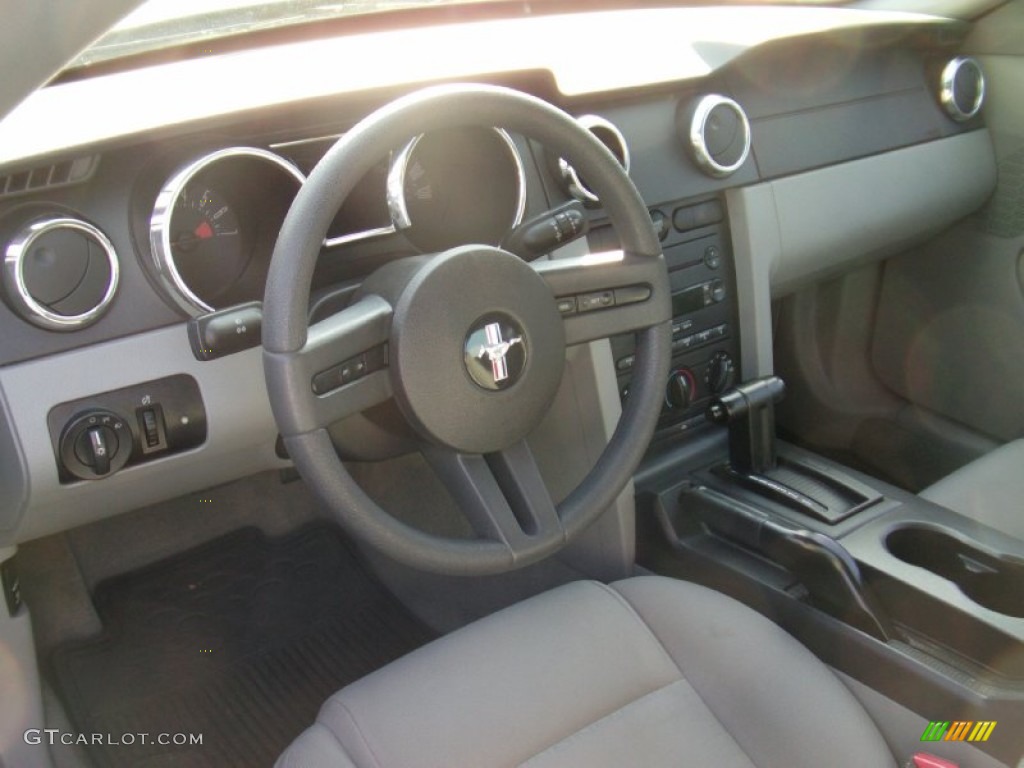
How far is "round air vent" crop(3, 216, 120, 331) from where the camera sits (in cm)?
121

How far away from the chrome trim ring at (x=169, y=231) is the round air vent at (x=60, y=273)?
0.06 meters

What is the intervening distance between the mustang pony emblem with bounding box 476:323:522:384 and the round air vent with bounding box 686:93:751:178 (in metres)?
0.75

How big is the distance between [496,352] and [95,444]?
51cm

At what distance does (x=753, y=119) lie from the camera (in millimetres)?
A: 1952

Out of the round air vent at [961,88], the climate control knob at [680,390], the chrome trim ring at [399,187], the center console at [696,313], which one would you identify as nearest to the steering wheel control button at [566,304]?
the chrome trim ring at [399,187]

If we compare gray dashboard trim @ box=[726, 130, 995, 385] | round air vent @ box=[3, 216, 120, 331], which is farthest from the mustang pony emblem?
gray dashboard trim @ box=[726, 130, 995, 385]

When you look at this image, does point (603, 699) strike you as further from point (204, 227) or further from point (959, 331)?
point (959, 331)

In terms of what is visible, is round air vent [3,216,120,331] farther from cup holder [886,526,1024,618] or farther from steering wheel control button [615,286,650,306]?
cup holder [886,526,1024,618]

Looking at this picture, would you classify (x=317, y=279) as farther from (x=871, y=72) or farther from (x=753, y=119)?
(x=871, y=72)

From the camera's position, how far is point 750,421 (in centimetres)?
178

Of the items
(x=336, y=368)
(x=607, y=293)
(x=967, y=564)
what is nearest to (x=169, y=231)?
(x=336, y=368)

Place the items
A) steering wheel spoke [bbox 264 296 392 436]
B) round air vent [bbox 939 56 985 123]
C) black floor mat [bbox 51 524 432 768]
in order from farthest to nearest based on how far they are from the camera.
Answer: round air vent [bbox 939 56 985 123] < black floor mat [bbox 51 524 432 768] < steering wheel spoke [bbox 264 296 392 436]

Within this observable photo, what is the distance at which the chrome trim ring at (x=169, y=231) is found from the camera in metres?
1.28

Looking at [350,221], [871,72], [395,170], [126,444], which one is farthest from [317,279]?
[871,72]
